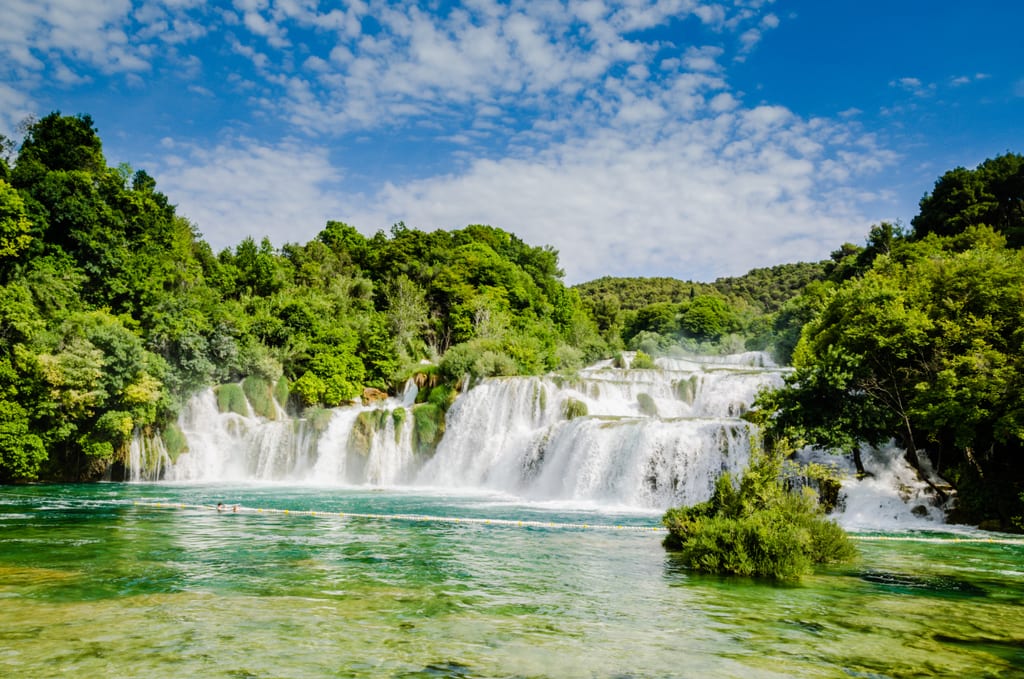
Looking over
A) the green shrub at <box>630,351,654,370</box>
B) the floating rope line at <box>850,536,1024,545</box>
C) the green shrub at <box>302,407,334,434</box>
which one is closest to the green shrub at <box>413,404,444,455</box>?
the green shrub at <box>302,407,334,434</box>

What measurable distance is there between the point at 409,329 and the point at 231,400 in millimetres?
16541

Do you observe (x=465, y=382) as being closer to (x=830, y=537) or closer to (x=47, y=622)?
(x=830, y=537)

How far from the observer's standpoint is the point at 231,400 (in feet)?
114

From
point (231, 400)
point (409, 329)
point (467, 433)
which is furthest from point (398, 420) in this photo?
point (409, 329)

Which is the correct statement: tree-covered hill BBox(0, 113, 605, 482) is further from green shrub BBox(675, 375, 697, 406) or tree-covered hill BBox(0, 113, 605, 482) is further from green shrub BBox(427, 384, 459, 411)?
green shrub BBox(675, 375, 697, 406)

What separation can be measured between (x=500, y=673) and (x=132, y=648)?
3.38m

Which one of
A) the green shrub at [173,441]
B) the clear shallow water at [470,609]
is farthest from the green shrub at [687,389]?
the green shrub at [173,441]

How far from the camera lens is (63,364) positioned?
25672mm

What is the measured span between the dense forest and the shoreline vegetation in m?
0.10

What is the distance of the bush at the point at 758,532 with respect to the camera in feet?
33.2

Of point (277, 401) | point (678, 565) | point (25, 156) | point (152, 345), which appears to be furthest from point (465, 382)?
point (25, 156)

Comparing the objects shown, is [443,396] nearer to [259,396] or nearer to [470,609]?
[259,396]

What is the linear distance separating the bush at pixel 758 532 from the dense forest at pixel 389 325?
6.98 m

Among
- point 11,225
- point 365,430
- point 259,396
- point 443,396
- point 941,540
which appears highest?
point 11,225
